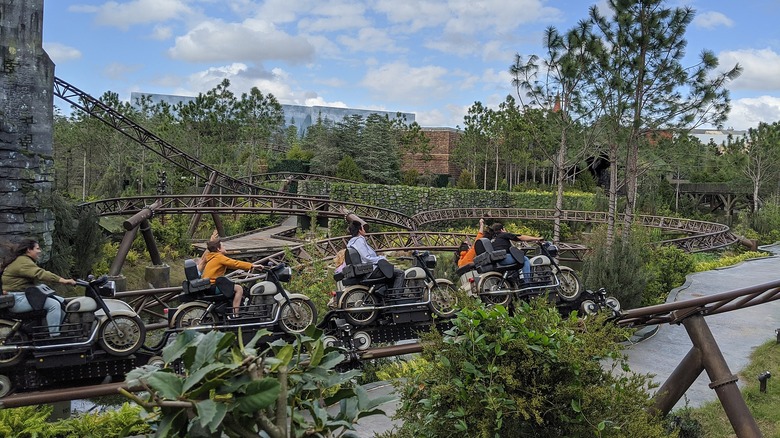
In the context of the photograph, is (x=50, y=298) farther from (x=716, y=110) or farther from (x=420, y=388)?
(x=716, y=110)

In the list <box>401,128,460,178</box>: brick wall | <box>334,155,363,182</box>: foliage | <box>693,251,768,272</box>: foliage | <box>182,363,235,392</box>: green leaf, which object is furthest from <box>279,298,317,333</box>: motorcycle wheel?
<box>401,128,460,178</box>: brick wall

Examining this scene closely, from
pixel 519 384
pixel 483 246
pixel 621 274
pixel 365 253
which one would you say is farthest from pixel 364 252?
pixel 621 274

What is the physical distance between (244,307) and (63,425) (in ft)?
5.89

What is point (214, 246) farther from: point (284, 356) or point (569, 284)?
point (284, 356)

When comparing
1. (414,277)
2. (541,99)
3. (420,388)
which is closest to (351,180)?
(541,99)

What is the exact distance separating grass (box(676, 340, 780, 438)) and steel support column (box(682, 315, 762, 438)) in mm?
1314

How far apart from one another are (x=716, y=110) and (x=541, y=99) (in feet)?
17.9

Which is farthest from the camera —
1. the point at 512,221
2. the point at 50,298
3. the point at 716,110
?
the point at 512,221

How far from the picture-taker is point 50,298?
17.6 feet

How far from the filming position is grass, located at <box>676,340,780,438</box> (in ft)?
19.4

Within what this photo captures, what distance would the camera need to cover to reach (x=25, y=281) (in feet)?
17.7

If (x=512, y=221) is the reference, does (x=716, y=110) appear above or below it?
above

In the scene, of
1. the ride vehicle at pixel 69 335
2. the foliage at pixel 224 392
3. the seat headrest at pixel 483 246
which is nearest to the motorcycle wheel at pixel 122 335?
the ride vehicle at pixel 69 335

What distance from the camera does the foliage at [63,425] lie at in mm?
4633
